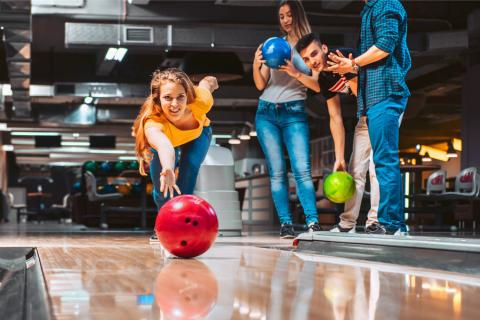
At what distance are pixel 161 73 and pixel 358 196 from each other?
1.44m

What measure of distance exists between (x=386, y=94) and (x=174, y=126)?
3.10 feet

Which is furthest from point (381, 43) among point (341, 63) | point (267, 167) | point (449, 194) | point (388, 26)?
point (449, 194)

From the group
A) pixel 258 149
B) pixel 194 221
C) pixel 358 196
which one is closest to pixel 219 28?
pixel 358 196

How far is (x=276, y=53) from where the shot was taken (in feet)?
12.5

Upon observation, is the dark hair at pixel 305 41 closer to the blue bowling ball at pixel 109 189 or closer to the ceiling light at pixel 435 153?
the blue bowling ball at pixel 109 189

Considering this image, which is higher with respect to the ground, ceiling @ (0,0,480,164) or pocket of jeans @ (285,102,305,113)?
ceiling @ (0,0,480,164)

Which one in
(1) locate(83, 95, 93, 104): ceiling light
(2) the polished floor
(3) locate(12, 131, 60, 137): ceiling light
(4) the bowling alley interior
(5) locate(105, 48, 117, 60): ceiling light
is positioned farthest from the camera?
(3) locate(12, 131, 60, 137): ceiling light

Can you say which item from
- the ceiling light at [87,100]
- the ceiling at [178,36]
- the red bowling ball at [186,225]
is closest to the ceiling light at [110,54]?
the ceiling at [178,36]

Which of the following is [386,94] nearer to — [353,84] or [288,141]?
[353,84]

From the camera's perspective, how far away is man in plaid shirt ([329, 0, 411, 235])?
3211 mm

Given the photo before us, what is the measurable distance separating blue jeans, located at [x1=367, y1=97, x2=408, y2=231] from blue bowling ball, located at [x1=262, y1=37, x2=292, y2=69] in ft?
2.36

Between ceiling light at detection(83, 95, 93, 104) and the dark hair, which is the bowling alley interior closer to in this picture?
the dark hair

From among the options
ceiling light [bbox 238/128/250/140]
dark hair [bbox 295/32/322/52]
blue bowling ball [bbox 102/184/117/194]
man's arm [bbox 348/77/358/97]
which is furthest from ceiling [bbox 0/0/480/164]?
ceiling light [bbox 238/128/250/140]

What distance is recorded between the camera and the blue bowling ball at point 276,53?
12.5ft
